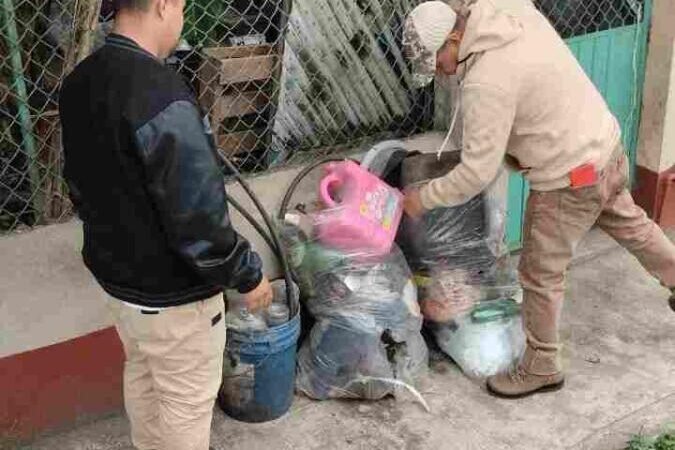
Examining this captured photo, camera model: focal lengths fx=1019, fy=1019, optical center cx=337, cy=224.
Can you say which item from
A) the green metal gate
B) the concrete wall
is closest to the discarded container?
the green metal gate

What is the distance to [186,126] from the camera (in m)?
2.64

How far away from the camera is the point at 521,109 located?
3.57 meters

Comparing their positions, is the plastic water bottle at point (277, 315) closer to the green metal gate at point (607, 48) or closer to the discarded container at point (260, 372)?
the discarded container at point (260, 372)

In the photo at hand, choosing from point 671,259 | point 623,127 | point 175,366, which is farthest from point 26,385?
point 623,127

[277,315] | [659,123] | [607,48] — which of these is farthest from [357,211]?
[659,123]

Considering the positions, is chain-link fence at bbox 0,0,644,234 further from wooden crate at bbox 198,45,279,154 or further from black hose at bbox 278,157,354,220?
black hose at bbox 278,157,354,220

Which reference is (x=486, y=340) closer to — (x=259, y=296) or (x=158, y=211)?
(x=259, y=296)

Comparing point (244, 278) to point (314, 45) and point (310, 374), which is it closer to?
point (310, 374)

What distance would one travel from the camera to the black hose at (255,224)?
3699 millimetres

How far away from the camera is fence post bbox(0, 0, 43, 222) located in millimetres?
3459

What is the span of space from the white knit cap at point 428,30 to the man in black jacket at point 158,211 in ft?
3.39

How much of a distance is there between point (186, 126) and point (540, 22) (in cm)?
158

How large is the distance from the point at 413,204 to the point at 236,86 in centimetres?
85

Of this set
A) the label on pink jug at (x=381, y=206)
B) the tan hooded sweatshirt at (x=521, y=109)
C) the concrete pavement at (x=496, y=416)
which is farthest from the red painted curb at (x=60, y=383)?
the tan hooded sweatshirt at (x=521, y=109)
